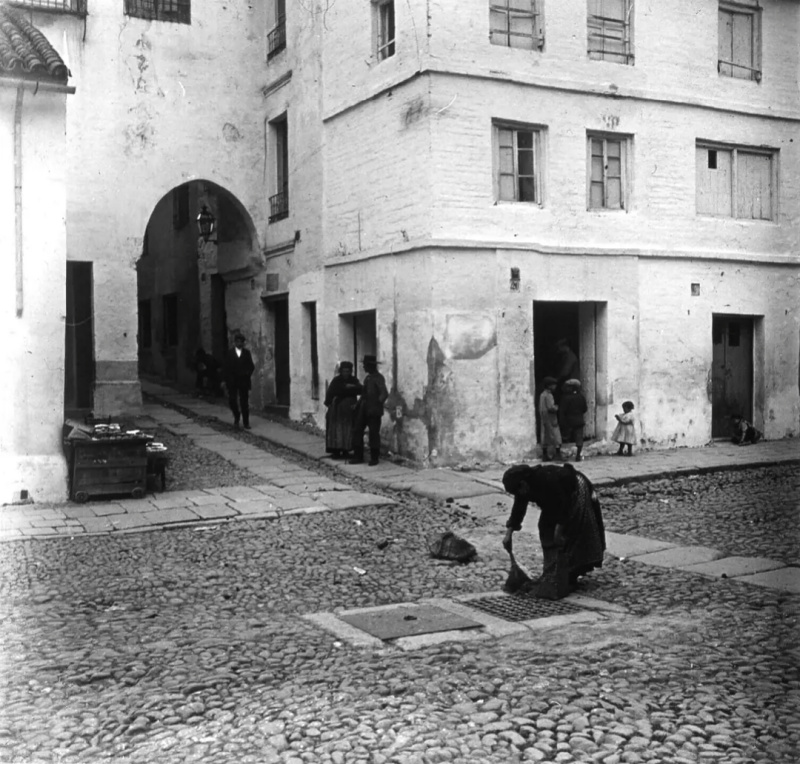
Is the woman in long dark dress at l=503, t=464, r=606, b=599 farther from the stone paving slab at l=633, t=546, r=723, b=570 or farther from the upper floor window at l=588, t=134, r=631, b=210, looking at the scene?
the upper floor window at l=588, t=134, r=631, b=210

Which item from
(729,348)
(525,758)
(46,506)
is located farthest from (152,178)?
(525,758)

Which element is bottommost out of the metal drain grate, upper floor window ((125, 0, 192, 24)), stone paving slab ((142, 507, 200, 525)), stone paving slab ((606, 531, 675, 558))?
the metal drain grate

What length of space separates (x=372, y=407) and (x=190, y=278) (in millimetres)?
10675

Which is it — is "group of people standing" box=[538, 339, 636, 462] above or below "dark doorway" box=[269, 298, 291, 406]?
below

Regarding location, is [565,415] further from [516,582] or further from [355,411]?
[516,582]

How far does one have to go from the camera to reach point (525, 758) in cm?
472

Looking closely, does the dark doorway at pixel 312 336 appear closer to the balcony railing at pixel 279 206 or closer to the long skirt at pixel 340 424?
the balcony railing at pixel 279 206

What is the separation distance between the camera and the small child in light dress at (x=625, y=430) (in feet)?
52.2

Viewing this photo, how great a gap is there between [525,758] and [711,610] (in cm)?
304

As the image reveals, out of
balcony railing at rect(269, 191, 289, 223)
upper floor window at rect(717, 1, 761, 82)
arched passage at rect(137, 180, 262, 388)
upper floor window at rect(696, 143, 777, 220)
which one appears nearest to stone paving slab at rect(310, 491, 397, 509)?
balcony railing at rect(269, 191, 289, 223)

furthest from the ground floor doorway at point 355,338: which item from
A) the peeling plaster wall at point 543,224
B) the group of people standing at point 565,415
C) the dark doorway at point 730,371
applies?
the dark doorway at point 730,371

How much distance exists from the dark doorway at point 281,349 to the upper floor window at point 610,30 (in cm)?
749

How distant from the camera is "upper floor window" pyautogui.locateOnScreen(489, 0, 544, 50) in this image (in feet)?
49.9

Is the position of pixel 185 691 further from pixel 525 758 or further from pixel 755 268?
pixel 755 268
